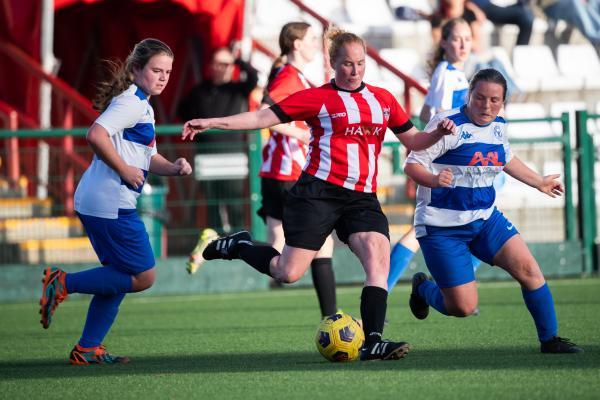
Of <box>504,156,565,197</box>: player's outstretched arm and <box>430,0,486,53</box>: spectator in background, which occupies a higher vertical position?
<box>430,0,486,53</box>: spectator in background

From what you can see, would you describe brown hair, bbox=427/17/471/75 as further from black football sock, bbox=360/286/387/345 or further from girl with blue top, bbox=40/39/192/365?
black football sock, bbox=360/286/387/345

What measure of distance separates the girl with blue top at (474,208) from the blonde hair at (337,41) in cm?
65

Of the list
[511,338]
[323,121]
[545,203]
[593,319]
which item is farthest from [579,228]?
[323,121]

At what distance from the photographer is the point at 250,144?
1241 centimetres

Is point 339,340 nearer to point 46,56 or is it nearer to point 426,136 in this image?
point 426,136

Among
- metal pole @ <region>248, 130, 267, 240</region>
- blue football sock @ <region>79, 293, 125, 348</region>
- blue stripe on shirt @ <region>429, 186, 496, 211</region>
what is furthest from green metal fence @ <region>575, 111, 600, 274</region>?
blue football sock @ <region>79, 293, 125, 348</region>

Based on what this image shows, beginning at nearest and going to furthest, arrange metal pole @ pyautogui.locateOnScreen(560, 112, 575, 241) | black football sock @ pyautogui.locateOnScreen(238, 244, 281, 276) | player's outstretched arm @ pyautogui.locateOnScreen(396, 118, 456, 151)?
1. player's outstretched arm @ pyautogui.locateOnScreen(396, 118, 456, 151)
2. black football sock @ pyautogui.locateOnScreen(238, 244, 281, 276)
3. metal pole @ pyautogui.locateOnScreen(560, 112, 575, 241)

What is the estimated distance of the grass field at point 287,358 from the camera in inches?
211

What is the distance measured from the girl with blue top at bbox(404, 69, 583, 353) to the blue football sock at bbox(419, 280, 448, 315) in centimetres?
18

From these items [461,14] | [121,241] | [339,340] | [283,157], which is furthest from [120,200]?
[461,14]

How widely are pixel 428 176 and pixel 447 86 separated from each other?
2.30 meters

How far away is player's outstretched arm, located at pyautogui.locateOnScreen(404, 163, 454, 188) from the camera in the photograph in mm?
6223

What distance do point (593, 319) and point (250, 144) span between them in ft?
16.5

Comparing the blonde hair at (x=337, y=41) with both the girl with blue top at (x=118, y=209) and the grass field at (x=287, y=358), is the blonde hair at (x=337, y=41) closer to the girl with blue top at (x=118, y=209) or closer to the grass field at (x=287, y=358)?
the girl with blue top at (x=118, y=209)
